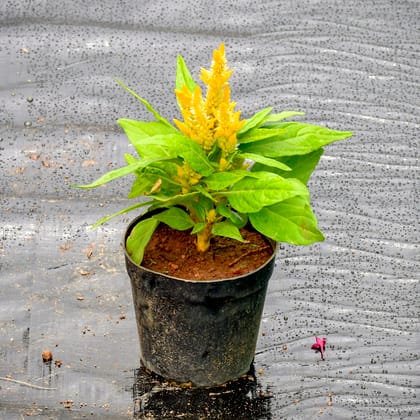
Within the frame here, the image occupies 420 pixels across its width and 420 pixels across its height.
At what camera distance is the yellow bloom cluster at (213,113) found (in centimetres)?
219

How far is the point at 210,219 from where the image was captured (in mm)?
2408

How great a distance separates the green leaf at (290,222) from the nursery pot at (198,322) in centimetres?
16

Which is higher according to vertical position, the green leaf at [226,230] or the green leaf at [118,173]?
the green leaf at [118,173]

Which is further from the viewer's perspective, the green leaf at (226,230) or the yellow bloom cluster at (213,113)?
the green leaf at (226,230)

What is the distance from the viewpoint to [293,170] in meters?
2.47

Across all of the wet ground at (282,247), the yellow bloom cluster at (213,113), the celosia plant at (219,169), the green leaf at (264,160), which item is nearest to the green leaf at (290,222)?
the celosia plant at (219,169)

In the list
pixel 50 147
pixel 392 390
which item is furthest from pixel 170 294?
pixel 50 147

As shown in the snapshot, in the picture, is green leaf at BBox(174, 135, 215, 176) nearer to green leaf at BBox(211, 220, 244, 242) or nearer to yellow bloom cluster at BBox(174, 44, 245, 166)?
yellow bloom cluster at BBox(174, 44, 245, 166)

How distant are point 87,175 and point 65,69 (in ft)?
2.84

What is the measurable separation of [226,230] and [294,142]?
32cm

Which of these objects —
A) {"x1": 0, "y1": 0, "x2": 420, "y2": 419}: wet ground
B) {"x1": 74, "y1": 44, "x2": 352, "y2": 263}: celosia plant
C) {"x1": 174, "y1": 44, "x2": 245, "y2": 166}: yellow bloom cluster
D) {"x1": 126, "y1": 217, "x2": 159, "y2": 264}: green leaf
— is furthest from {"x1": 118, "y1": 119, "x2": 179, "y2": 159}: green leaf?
{"x1": 0, "y1": 0, "x2": 420, "y2": 419}: wet ground

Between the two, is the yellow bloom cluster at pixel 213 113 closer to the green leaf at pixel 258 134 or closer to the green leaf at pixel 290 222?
the green leaf at pixel 258 134

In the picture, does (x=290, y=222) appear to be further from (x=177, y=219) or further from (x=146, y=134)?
(x=146, y=134)

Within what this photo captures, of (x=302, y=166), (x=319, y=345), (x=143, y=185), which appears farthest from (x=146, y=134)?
(x=319, y=345)
